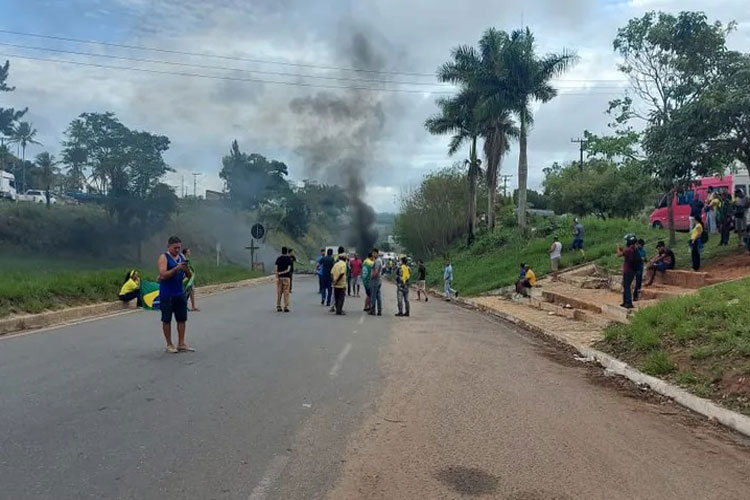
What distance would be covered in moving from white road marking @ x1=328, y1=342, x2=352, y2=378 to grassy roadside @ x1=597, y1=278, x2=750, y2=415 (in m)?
4.13

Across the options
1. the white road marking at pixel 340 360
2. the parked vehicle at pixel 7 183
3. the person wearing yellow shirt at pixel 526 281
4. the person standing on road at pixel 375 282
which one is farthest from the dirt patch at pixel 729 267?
the parked vehicle at pixel 7 183

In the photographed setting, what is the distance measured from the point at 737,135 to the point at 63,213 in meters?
34.1

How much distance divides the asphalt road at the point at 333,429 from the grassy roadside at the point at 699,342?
62 centimetres

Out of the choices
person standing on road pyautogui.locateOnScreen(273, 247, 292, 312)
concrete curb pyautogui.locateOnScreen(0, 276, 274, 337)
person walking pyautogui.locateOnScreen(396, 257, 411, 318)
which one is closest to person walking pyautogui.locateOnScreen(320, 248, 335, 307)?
person standing on road pyautogui.locateOnScreen(273, 247, 292, 312)

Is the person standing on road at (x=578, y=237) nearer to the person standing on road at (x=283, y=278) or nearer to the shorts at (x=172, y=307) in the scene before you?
the person standing on road at (x=283, y=278)

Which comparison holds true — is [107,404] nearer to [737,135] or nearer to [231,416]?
[231,416]

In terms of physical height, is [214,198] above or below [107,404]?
above

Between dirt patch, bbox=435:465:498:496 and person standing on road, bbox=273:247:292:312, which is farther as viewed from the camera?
person standing on road, bbox=273:247:292:312

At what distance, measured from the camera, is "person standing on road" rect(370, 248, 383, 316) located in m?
17.2

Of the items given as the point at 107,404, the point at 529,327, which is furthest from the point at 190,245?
the point at 107,404

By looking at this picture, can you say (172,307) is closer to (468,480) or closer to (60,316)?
(60,316)

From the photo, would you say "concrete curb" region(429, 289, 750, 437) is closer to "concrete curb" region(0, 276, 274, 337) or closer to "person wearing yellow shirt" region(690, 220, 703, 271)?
"person wearing yellow shirt" region(690, 220, 703, 271)

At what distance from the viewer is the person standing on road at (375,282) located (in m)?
17.2

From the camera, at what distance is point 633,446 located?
19.3 feet
